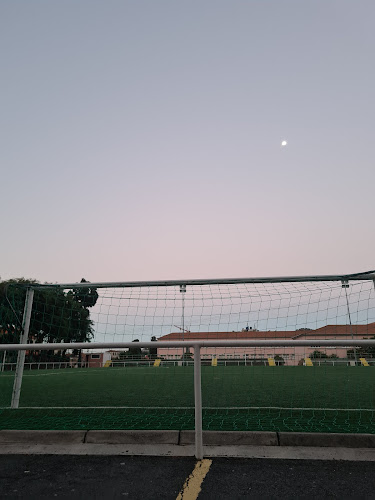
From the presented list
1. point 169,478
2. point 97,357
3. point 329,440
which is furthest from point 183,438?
point 97,357

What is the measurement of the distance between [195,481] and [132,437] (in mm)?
1376

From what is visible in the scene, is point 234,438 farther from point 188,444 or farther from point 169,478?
point 169,478

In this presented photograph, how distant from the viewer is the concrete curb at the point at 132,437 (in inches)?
143

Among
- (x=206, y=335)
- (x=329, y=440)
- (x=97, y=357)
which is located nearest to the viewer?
(x=329, y=440)

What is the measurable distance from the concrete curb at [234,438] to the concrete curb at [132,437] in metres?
0.15

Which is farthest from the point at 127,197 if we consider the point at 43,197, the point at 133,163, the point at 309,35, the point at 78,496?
the point at 78,496

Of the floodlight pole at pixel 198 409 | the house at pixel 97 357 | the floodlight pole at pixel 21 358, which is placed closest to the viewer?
the floodlight pole at pixel 198 409

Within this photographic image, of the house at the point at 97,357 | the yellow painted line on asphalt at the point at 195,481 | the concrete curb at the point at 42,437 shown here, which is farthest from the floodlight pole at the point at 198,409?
the house at the point at 97,357

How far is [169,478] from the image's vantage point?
104 inches

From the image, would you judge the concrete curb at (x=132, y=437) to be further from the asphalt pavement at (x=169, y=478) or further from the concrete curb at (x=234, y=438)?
the asphalt pavement at (x=169, y=478)

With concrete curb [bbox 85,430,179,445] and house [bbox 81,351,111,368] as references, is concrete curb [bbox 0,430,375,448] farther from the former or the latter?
house [bbox 81,351,111,368]

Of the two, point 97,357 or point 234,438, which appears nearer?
point 234,438

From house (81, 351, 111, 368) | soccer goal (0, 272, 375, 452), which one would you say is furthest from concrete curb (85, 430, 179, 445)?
house (81, 351, 111, 368)

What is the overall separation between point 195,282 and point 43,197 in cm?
1189
